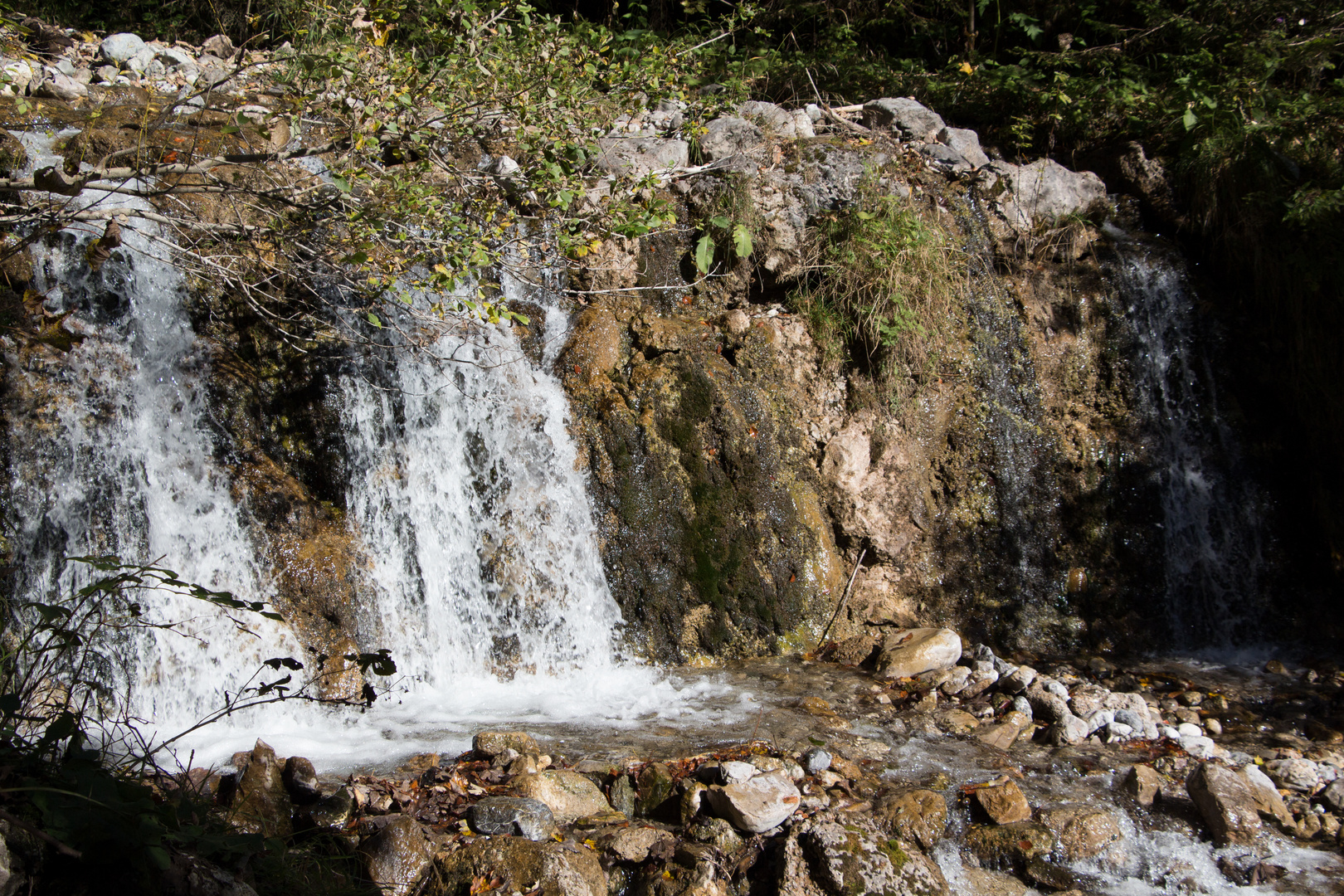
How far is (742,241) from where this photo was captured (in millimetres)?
6348

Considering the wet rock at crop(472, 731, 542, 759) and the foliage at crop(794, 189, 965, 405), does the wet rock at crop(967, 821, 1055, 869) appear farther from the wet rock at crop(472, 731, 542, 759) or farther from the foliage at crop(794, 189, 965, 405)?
the foliage at crop(794, 189, 965, 405)

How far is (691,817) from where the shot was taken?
3520 mm

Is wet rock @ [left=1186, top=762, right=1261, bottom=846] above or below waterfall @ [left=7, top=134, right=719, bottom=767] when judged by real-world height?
below

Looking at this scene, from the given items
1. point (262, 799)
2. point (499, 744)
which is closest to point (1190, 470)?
point (499, 744)

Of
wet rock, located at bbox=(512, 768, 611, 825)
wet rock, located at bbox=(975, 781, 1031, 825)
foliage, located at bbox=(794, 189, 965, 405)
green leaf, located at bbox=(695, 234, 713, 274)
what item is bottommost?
wet rock, located at bbox=(975, 781, 1031, 825)

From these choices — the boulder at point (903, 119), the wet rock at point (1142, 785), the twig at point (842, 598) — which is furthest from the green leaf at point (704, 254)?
the wet rock at point (1142, 785)

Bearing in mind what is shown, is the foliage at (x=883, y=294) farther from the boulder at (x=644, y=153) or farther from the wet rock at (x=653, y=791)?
the wet rock at (x=653, y=791)

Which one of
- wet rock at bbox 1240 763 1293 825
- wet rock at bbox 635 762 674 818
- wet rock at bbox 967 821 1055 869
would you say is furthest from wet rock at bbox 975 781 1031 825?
wet rock at bbox 635 762 674 818

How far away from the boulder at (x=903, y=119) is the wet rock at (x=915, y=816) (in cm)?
588

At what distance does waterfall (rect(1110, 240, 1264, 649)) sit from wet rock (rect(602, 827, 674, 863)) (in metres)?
4.67

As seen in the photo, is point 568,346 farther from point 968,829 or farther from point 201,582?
point 968,829

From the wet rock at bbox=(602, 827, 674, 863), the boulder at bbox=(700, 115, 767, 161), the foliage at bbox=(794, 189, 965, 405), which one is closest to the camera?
the wet rock at bbox=(602, 827, 674, 863)

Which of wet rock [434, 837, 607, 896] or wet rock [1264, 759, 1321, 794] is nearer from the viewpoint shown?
wet rock [434, 837, 607, 896]

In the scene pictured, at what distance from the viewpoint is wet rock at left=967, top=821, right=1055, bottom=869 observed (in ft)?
11.5
